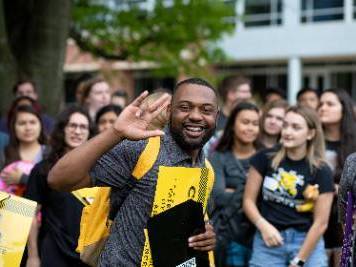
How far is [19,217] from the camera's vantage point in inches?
151

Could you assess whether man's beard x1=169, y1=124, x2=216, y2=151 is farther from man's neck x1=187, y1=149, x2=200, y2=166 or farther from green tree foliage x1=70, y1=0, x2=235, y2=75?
green tree foliage x1=70, y1=0, x2=235, y2=75

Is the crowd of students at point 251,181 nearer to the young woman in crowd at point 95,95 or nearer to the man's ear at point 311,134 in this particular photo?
the man's ear at point 311,134

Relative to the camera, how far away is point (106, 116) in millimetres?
6672

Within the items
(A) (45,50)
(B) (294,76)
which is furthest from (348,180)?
(B) (294,76)

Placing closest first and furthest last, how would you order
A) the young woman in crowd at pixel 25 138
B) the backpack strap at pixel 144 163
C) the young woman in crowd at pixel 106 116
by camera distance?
the backpack strap at pixel 144 163, the young woman in crowd at pixel 25 138, the young woman in crowd at pixel 106 116

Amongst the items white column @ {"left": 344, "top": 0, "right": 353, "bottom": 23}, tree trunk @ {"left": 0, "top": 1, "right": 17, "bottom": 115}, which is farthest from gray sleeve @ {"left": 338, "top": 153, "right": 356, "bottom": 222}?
white column @ {"left": 344, "top": 0, "right": 353, "bottom": 23}

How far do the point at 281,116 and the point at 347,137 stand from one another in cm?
89

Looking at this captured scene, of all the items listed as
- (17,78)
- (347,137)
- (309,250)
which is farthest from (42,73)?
(309,250)

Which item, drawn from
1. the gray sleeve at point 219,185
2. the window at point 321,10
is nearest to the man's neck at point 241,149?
the gray sleeve at point 219,185

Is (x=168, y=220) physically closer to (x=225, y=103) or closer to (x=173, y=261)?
(x=173, y=261)

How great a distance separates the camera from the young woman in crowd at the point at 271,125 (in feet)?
22.8

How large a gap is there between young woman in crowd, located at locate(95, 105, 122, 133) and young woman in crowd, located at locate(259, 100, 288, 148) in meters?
1.43

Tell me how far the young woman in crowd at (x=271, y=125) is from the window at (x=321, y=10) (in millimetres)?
16884

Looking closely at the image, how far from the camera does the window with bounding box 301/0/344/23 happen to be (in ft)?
75.7
